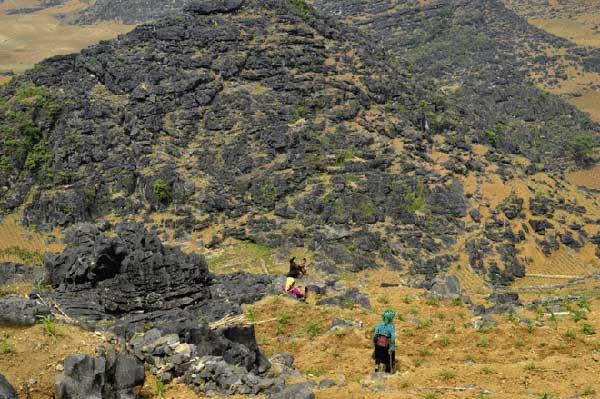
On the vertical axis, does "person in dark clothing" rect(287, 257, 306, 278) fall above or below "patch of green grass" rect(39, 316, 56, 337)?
below

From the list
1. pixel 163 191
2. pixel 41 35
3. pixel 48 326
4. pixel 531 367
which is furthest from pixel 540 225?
pixel 41 35

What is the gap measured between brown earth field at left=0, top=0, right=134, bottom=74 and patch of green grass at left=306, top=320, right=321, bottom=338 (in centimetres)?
8840

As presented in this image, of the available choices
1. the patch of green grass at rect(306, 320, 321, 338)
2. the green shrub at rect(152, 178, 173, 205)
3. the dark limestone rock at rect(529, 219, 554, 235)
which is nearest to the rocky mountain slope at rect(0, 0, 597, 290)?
the green shrub at rect(152, 178, 173, 205)

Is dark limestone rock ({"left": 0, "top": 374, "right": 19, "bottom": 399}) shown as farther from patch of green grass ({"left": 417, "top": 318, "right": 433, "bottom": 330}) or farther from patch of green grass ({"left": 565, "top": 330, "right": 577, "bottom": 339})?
patch of green grass ({"left": 565, "top": 330, "right": 577, "bottom": 339})

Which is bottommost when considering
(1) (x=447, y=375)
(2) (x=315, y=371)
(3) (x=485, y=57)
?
(3) (x=485, y=57)

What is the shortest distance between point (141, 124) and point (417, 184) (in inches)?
782

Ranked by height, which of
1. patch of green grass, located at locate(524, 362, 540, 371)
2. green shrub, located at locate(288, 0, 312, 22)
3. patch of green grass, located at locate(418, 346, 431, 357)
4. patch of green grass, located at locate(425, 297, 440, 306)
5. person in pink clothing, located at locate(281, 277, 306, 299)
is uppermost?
green shrub, located at locate(288, 0, 312, 22)

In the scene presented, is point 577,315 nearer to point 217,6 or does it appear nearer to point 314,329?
point 314,329

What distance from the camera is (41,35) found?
12050cm

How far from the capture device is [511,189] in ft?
127

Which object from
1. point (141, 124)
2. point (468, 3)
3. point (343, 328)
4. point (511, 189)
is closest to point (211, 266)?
point (141, 124)

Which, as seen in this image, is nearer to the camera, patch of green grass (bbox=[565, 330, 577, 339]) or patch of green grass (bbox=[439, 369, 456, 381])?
patch of green grass (bbox=[439, 369, 456, 381])

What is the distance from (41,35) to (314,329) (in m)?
125

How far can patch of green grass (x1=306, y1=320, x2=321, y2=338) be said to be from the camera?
1491cm
